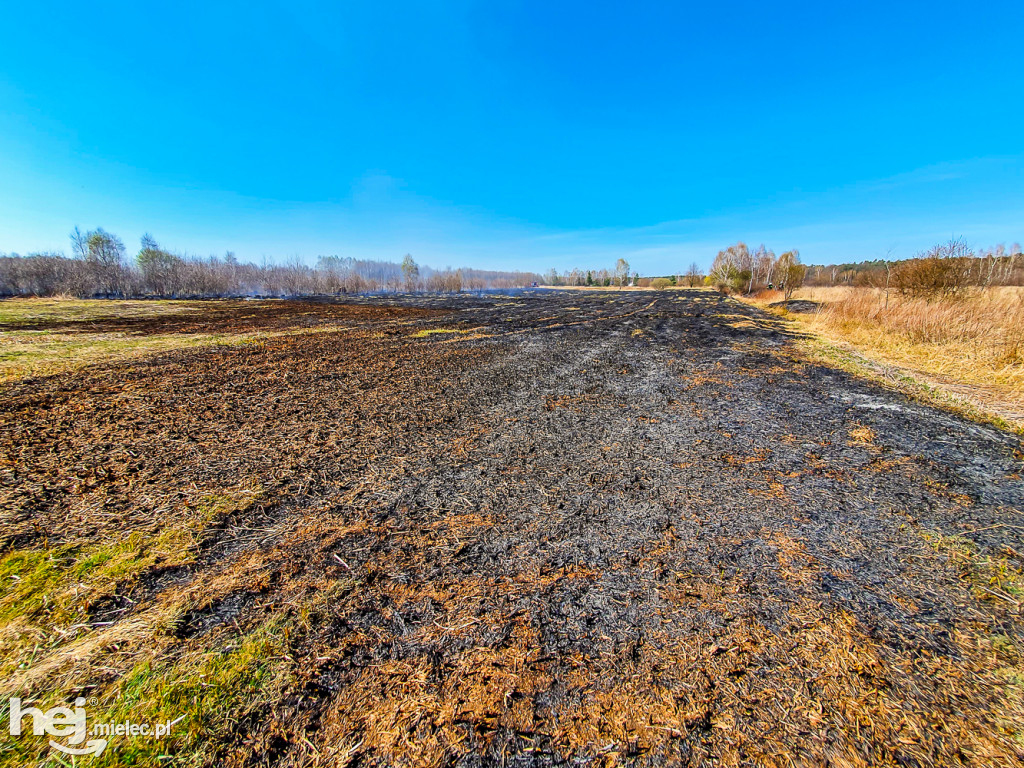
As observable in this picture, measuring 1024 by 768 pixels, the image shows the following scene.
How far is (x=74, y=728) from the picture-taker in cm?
140

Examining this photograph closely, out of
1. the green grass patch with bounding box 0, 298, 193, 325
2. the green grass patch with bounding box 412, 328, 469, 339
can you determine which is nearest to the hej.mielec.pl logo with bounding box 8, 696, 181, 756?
the green grass patch with bounding box 412, 328, 469, 339

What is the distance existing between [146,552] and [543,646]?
8.50ft

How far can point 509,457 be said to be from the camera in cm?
374

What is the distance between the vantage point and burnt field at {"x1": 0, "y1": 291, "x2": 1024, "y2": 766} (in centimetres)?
139

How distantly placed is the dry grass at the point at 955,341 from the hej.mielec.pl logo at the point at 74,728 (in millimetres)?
8410

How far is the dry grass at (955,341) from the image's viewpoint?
229 inches

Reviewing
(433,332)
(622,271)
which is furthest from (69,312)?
(622,271)

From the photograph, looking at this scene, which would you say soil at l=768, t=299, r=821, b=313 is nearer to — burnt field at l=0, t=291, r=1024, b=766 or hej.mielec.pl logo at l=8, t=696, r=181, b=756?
burnt field at l=0, t=291, r=1024, b=766

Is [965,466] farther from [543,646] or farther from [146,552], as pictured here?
[146,552]

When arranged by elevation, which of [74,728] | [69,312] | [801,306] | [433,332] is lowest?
[74,728]

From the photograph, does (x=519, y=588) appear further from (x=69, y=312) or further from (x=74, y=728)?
(x=69, y=312)

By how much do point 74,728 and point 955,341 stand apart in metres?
14.0

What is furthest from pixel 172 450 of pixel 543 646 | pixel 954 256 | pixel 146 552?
pixel 954 256

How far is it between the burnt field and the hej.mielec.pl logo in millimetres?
40
